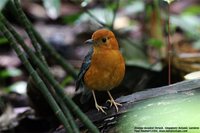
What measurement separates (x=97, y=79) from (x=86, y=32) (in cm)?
468

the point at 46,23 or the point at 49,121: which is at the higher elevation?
the point at 46,23

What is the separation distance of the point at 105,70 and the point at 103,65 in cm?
5

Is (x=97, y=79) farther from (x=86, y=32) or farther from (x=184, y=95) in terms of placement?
(x=86, y=32)

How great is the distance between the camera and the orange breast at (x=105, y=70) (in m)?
3.99

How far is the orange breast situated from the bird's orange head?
6 centimetres

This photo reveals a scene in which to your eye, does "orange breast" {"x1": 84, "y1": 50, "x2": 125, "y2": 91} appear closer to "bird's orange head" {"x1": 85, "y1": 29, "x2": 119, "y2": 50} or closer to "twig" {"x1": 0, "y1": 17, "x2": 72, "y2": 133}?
"bird's orange head" {"x1": 85, "y1": 29, "x2": 119, "y2": 50}

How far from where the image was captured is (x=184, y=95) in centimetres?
361

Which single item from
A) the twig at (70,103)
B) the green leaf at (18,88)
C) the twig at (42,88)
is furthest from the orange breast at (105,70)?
the green leaf at (18,88)

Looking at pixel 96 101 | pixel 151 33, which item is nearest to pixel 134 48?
pixel 151 33

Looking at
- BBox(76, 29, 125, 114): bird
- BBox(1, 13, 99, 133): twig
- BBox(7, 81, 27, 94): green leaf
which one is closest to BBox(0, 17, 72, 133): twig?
BBox(1, 13, 99, 133): twig

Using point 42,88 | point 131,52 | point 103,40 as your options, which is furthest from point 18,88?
point 42,88

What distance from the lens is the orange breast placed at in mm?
3994

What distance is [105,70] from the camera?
4039 millimetres

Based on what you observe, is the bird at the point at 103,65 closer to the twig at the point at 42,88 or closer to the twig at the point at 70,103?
the twig at the point at 70,103
